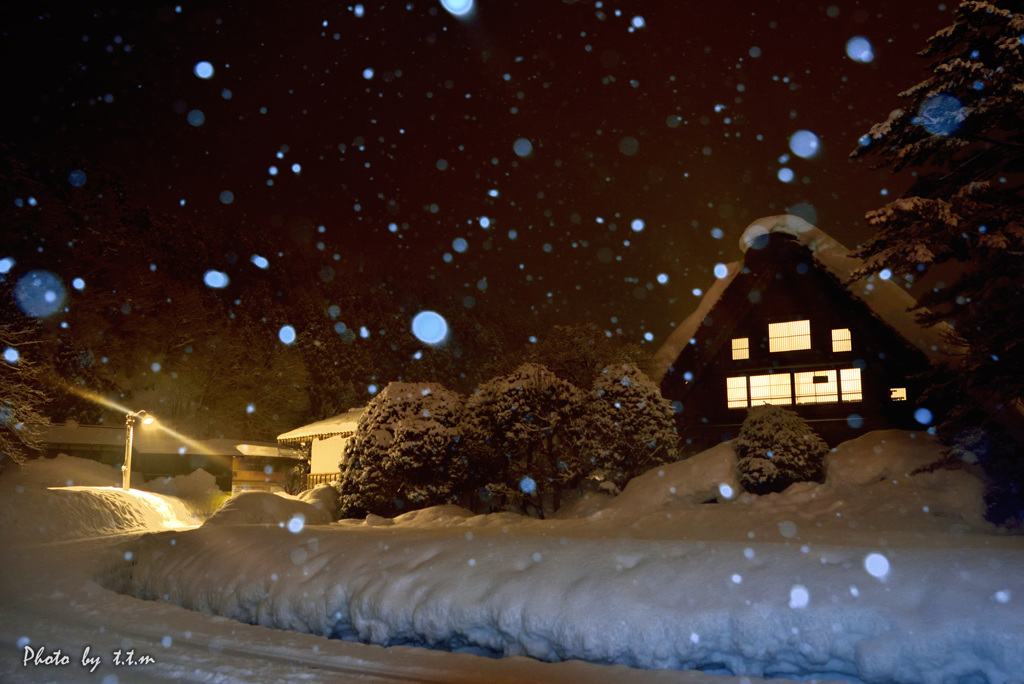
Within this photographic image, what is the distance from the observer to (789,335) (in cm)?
2208

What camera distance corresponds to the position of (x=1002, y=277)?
35.2 ft

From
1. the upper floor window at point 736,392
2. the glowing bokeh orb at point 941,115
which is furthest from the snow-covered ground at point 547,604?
the upper floor window at point 736,392

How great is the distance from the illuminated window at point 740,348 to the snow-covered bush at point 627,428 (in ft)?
15.7

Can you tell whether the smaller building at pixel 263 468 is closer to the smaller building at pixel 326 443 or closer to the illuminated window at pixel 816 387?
the smaller building at pixel 326 443

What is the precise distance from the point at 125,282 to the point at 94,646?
21834 millimetres

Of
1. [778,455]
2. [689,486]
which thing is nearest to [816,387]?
[778,455]

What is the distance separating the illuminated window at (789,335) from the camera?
21.8 meters

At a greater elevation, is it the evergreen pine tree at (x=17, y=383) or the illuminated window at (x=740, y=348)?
the illuminated window at (x=740, y=348)

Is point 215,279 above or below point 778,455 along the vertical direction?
above

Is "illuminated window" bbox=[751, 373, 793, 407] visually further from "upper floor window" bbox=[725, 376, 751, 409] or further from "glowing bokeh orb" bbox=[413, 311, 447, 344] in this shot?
"glowing bokeh orb" bbox=[413, 311, 447, 344]

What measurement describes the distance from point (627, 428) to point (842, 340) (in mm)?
7701

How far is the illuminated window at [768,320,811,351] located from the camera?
71.6 feet

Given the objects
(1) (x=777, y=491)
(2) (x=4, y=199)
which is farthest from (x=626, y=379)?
(2) (x=4, y=199)

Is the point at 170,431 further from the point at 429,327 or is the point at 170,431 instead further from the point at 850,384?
the point at 850,384
